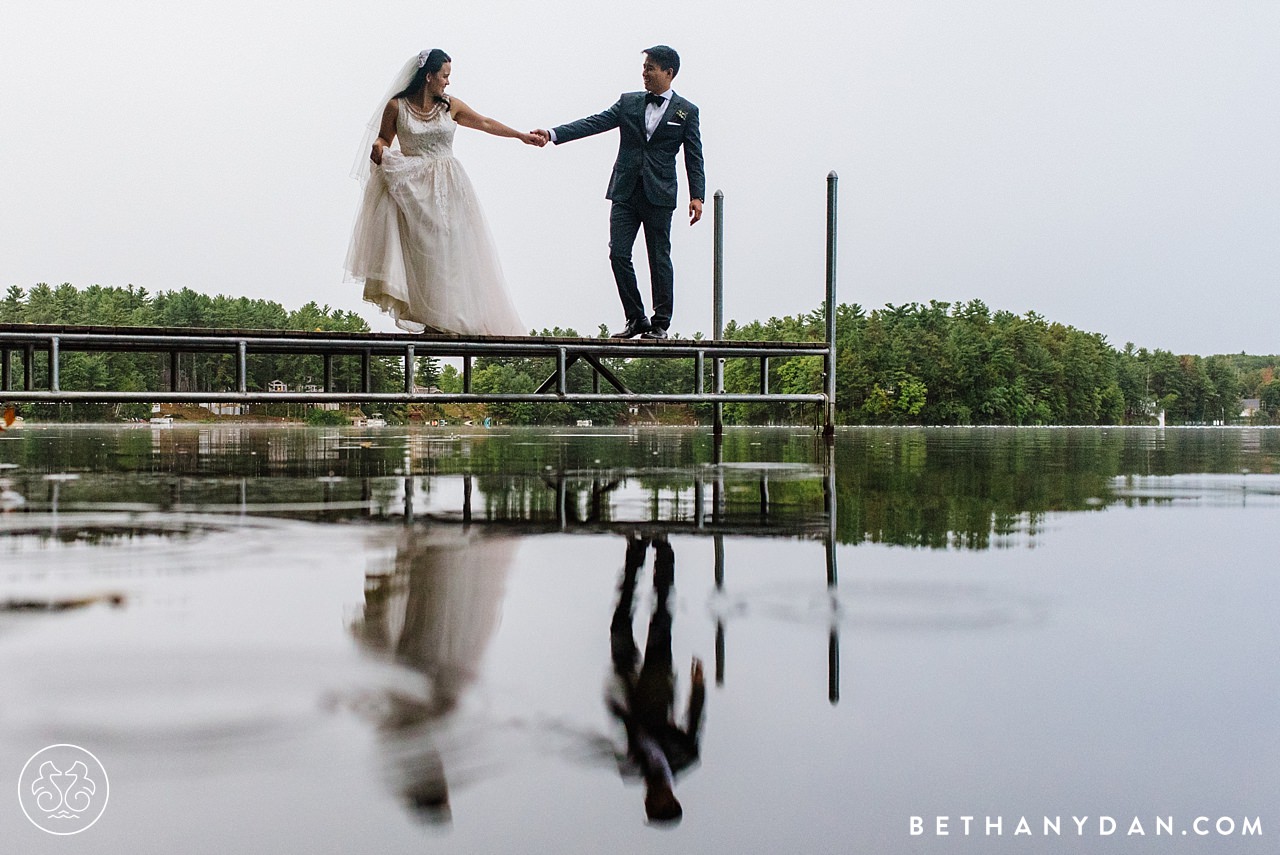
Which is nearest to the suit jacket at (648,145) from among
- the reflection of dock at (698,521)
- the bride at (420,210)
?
the bride at (420,210)

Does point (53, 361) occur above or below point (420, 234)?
below

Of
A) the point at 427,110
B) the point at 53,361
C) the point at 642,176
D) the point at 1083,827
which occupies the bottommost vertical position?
the point at 1083,827

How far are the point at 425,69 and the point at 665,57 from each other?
5.92 ft

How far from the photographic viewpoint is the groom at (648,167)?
27.6ft

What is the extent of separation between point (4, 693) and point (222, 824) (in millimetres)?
670

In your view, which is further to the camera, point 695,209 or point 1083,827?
point 695,209

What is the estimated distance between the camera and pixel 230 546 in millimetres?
3342

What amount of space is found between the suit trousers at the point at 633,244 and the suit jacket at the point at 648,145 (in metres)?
0.10

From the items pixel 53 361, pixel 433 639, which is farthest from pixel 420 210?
pixel 433 639

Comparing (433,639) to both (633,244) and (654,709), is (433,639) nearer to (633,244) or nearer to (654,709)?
(654,709)

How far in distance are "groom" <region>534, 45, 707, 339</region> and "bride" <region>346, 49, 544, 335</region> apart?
2.18 feet

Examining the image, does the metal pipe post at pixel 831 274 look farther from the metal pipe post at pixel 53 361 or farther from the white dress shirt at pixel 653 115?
the metal pipe post at pixel 53 361

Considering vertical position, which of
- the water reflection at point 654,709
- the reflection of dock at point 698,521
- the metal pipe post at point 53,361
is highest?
the metal pipe post at point 53,361

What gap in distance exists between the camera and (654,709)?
1565mm
